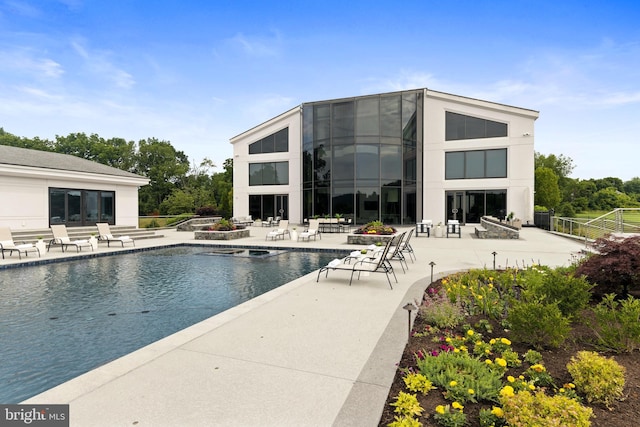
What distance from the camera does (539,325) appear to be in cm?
344

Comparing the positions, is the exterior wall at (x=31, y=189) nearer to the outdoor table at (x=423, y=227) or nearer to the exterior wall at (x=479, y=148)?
the outdoor table at (x=423, y=227)

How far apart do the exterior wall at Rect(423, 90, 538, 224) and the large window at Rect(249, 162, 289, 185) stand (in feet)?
39.5

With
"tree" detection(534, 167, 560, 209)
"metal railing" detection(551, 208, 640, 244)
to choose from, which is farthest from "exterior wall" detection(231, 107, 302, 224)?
"tree" detection(534, 167, 560, 209)

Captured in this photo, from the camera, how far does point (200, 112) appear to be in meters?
31.5

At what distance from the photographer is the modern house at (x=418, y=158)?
938 inches

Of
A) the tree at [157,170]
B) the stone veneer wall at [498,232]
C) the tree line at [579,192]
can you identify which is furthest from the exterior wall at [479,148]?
the tree at [157,170]

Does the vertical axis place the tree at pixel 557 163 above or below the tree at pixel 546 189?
above

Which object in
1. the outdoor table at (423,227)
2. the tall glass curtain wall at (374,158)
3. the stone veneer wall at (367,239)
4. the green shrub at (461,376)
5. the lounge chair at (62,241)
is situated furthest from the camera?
the tall glass curtain wall at (374,158)

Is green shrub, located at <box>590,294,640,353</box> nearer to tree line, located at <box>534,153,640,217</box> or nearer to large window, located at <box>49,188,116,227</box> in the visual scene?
large window, located at <box>49,188,116,227</box>

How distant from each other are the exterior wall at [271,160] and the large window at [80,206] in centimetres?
1227

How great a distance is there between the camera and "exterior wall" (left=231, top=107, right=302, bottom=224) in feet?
94.4

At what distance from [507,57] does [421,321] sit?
711 inches

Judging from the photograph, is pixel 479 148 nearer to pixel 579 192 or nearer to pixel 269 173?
pixel 269 173

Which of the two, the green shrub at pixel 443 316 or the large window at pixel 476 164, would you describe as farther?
the large window at pixel 476 164
